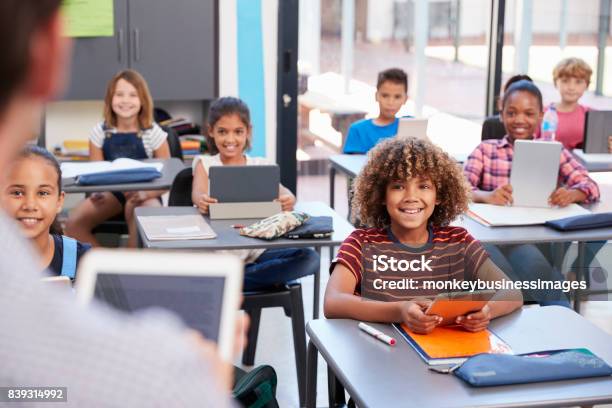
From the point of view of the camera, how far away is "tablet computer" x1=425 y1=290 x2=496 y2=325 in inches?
82.5

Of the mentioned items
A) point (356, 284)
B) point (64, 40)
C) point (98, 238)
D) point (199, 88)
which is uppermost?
point (64, 40)

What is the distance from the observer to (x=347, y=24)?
5.57 metres

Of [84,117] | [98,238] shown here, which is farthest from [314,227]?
[84,117]

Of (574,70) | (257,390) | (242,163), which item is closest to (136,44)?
(242,163)

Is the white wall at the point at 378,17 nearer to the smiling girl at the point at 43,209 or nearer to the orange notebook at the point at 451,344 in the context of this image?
the smiling girl at the point at 43,209

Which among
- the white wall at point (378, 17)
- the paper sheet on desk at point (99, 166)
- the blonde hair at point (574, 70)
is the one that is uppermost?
the white wall at point (378, 17)

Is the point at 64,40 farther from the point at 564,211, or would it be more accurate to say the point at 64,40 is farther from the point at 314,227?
the point at 564,211

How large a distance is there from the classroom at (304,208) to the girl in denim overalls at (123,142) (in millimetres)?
11

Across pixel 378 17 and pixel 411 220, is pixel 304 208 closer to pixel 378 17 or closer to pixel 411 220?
pixel 411 220

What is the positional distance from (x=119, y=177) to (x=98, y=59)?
1487 millimetres

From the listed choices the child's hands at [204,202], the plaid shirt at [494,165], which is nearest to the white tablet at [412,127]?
the plaid shirt at [494,165]

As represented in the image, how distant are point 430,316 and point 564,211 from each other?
145cm

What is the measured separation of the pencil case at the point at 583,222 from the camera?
3133mm

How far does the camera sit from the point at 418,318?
83.2 inches
